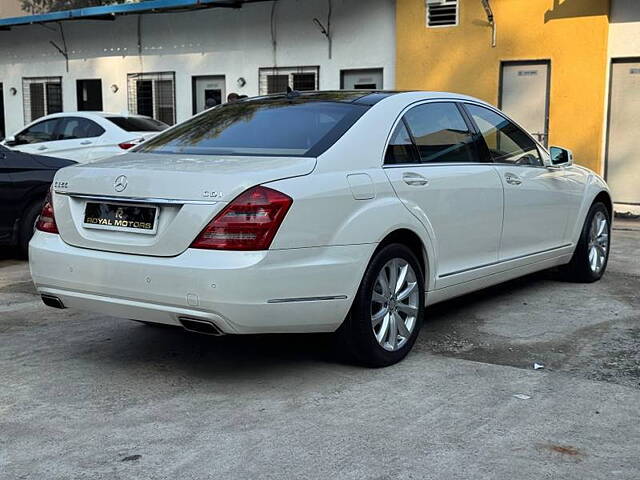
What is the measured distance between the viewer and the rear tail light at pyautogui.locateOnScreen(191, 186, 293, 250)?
13.8ft

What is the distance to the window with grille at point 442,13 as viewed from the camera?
13.8m

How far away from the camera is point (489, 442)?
3.82 m

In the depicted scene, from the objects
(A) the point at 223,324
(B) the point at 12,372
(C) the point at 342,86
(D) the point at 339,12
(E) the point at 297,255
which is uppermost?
(D) the point at 339,12

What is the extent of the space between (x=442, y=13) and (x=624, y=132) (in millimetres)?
3497

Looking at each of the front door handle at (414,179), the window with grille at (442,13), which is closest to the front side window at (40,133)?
the window with grille at (442,13)

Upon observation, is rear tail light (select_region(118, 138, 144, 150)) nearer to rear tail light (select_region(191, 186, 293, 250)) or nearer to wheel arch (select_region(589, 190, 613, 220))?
wheel arch (select_region(589, 190, 613, 220))

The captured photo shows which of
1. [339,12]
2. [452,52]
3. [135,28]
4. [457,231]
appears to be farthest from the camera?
[135,28]

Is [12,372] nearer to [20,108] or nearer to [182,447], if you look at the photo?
[182,447]

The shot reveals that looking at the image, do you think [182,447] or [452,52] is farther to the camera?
[452,52]

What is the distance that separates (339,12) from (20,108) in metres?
9.46

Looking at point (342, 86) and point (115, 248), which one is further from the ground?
point (342, 86)

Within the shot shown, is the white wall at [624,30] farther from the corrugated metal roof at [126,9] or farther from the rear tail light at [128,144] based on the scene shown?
the rear tail light at [128,144]

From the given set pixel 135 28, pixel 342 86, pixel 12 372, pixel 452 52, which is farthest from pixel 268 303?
pixel 135 28

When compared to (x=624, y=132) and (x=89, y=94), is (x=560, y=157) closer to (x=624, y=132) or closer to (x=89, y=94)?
(x=624, y=132)
